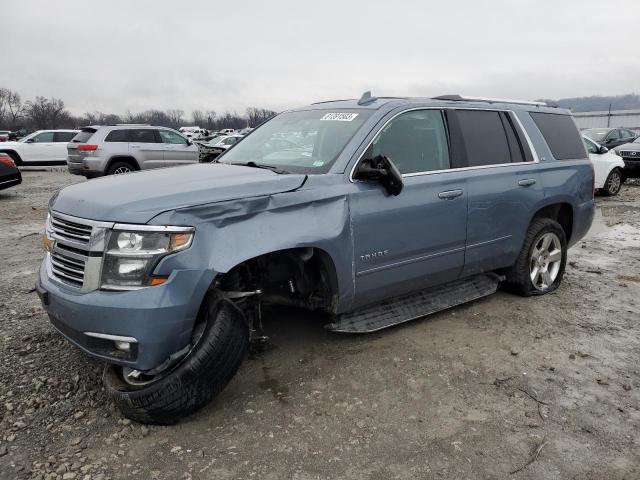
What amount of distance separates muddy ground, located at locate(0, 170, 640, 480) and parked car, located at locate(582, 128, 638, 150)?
15639 mm

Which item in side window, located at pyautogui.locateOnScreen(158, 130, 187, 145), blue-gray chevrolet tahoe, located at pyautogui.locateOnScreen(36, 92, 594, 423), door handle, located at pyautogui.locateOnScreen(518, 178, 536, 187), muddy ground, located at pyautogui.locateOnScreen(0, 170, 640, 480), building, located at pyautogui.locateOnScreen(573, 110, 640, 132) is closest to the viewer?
muddy ground, located at pyautogui.locateOnScreen(0, 170, 640, 480)

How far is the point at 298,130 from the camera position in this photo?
166 inches

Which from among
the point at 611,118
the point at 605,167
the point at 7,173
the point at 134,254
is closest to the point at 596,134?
the point at 605,167

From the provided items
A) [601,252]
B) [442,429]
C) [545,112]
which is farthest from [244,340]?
[601,252]

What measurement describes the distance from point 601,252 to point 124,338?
6.51m

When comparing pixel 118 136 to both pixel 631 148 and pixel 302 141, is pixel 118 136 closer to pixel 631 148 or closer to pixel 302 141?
pixel 302 141

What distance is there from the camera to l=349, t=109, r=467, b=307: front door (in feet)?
11.8

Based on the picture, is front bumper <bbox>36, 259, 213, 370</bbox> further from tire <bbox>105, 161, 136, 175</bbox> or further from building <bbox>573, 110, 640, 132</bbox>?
building <bbox>573, 110, 640, 132</bbox>

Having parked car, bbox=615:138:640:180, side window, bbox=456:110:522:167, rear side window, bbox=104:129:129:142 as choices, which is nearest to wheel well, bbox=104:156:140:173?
rear side window, bbox=104:129:129:142

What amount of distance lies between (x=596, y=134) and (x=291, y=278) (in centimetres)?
1834

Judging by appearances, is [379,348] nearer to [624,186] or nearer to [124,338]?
[124,338]

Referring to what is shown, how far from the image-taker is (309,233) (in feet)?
10.7

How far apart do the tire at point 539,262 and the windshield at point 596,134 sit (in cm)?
1517

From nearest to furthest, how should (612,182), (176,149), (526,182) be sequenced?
(526,182), (612,182), (176,149)
